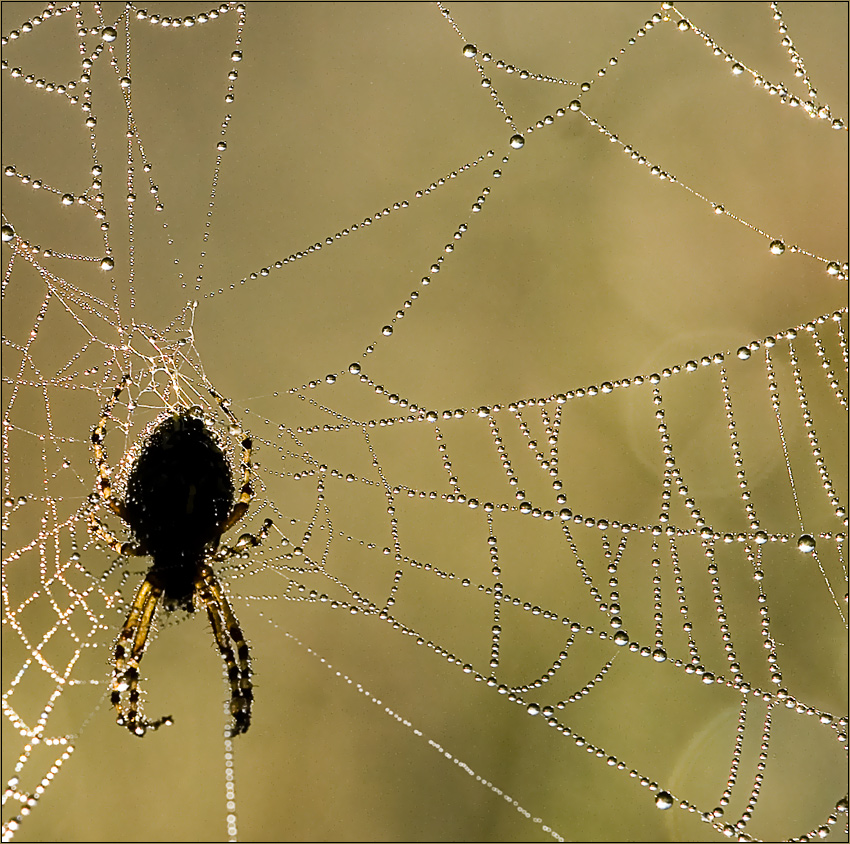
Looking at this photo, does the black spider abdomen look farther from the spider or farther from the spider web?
the spider web

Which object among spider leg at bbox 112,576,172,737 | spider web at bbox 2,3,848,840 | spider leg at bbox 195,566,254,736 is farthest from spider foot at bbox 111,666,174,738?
spider web at bbox 2,3,848,840

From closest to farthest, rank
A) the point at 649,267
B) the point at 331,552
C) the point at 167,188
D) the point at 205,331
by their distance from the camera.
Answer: the point at 167,188 < the point at 205,331 < the point at 331,552 < the point at 649,267

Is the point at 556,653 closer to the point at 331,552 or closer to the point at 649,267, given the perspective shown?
the point at 331,552

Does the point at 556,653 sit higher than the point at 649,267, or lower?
lower

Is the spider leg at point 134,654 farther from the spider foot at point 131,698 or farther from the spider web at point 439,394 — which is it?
the spider web at point 439,394

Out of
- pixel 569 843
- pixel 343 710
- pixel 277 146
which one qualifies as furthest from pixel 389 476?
pixel 569 843

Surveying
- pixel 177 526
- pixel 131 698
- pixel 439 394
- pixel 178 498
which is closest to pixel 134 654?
pixel 131 698
